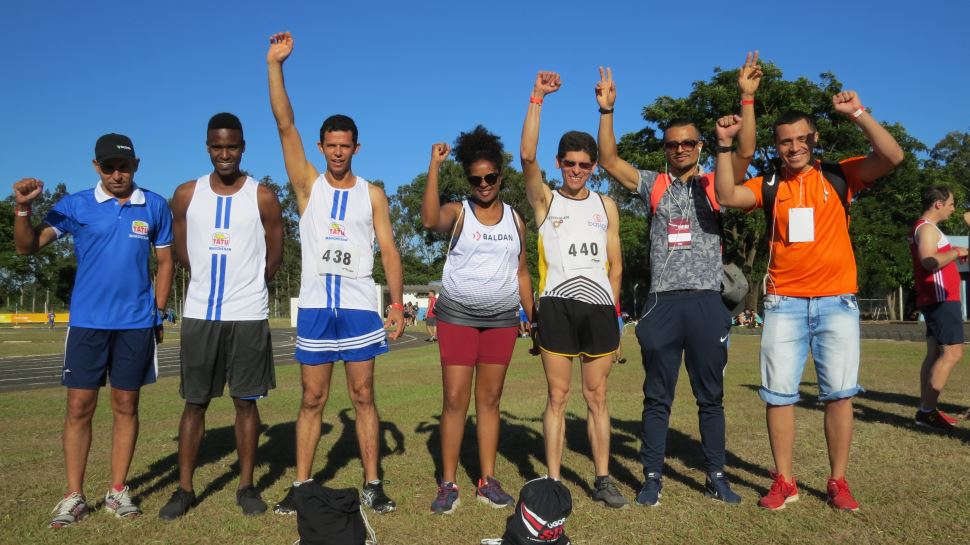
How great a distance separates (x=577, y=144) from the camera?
470cm

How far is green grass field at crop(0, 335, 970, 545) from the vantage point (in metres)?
3.95

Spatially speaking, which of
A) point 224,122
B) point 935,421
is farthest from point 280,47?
point 935,421

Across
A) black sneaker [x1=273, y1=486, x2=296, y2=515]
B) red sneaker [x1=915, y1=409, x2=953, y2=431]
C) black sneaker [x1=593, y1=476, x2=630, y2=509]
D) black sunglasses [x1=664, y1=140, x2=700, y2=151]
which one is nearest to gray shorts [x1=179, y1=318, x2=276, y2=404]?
black sneaker [x1=273, y1=486, x2=296, y2=515]

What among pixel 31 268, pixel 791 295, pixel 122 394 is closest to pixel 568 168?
pixel 791 295

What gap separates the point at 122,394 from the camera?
455 cm

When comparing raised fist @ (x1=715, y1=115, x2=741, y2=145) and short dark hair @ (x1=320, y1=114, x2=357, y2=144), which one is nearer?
Answer: raised fist @ (x1=715, y1=115, x2=741, y2=145)

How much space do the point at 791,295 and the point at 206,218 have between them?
149 inches

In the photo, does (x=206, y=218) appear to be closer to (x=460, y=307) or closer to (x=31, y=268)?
(x=460, y=307)

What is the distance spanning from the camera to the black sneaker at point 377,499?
14.5ft

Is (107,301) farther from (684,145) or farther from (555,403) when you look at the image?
(684,145)

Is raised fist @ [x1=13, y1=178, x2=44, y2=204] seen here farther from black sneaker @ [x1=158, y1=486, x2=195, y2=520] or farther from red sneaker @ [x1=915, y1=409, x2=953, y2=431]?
red sneaker @ [x1=915, y1=409, x2=953, y2=431]

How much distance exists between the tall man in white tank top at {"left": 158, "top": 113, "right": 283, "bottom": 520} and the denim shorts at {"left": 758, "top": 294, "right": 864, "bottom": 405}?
3.27 m

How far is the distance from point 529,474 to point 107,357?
3.07 meters

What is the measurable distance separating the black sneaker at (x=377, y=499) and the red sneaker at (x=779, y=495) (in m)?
2.32
